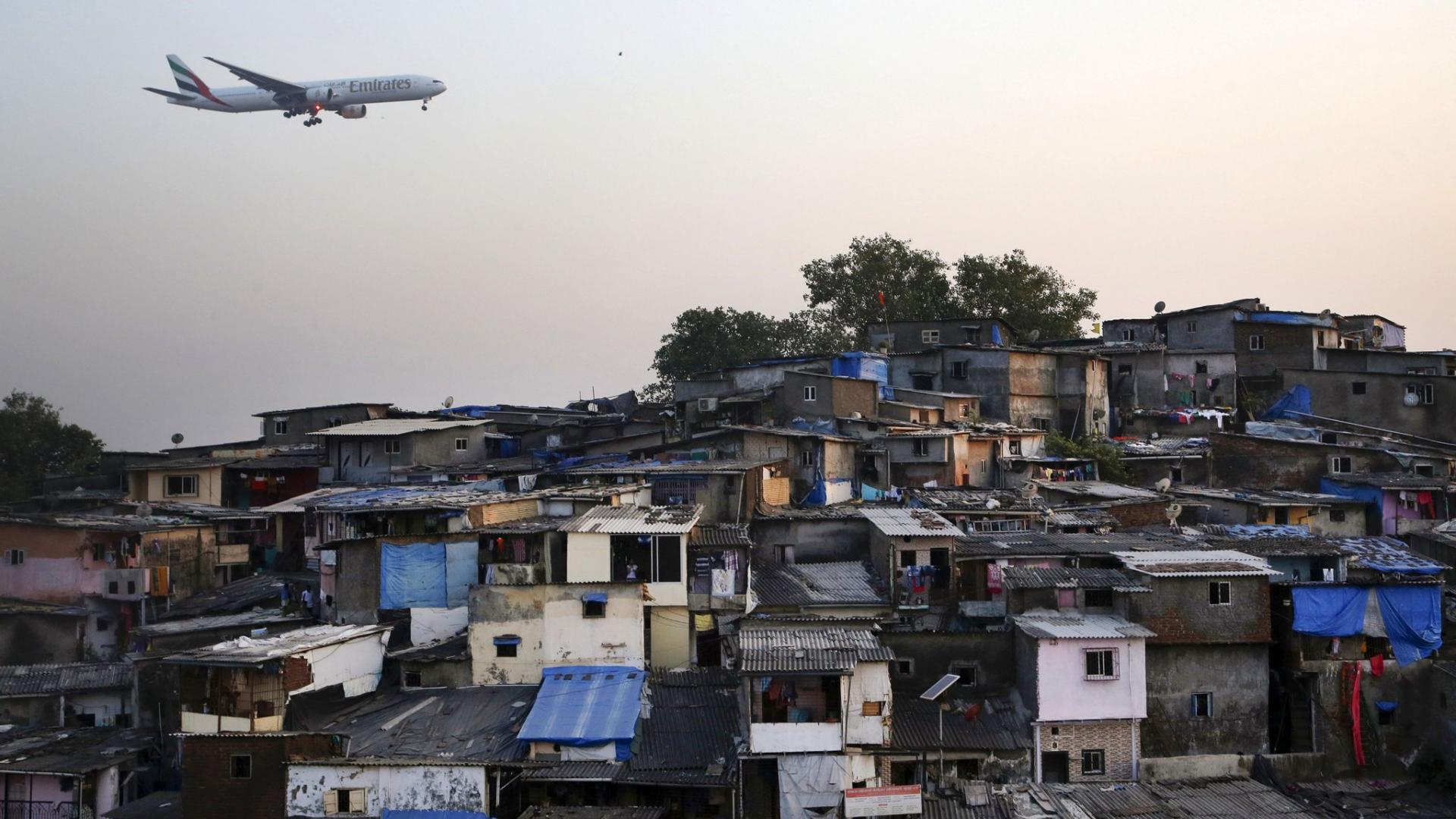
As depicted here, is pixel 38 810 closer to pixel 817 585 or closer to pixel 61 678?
pixel 61 678

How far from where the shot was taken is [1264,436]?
34531 millimetres

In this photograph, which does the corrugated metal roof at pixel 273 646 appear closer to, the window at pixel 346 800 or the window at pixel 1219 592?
the window at pixel 346 800

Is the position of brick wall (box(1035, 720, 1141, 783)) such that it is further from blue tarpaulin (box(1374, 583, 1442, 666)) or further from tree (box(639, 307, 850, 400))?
tree (box(639, 307, 850, 400))

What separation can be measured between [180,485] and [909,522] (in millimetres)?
22141

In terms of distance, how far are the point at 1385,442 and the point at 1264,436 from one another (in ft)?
14.4

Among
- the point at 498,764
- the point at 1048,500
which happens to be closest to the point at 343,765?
the point at 498,764

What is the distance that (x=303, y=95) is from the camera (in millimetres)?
48656

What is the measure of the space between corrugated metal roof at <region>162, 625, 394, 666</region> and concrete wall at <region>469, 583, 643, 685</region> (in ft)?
7.48

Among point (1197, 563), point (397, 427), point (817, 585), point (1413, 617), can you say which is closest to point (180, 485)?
point (397, 427)

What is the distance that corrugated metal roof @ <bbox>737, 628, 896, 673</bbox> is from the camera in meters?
19.8

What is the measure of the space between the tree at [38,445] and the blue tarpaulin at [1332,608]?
45.6m

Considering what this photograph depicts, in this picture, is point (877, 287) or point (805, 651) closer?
point (805, 651)

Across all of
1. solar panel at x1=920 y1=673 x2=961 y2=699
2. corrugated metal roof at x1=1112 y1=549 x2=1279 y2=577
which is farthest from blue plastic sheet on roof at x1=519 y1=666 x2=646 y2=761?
corrugated metal roof at x1=1112 y1=549 x2=1279 y2=577

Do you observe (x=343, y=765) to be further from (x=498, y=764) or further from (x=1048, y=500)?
(x=1048, y=500)
